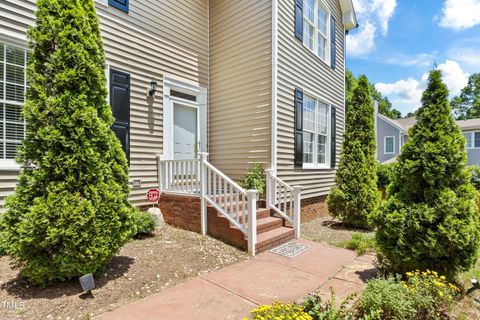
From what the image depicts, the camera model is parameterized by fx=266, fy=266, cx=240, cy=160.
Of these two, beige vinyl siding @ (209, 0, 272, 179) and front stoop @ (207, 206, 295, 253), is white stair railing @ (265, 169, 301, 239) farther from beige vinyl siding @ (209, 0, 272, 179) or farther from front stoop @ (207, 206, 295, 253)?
beige vinyl siding @ (209, 0, 272, 179)

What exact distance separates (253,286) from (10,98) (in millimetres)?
4632

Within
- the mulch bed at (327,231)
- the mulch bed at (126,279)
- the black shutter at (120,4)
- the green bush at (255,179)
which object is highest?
the black shutter at (120,4)

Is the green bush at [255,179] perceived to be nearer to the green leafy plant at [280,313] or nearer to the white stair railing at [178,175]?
the white stair railing at [178,175]

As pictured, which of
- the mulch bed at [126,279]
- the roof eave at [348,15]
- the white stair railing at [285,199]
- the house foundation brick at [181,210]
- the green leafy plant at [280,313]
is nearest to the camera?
the green leafy plant at [280,313]

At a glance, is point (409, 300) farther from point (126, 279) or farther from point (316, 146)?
point (316, 146)

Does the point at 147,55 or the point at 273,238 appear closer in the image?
the point at 273,238

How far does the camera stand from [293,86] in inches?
266

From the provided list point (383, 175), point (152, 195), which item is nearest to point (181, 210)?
point (152, 195)

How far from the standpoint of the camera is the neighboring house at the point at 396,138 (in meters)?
19.5

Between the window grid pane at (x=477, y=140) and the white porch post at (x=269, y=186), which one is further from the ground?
the window grid pane at (x=477, y=140)

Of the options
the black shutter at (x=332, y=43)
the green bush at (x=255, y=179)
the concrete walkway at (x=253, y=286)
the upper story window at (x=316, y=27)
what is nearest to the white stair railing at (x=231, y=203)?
the concrete walkway at (x=253, y=286)

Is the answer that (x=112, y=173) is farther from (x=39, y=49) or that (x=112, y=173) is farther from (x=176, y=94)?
(x=176, y=94)

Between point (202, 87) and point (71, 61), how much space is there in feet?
14.0

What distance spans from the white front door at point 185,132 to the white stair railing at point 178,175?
24.8 inches
